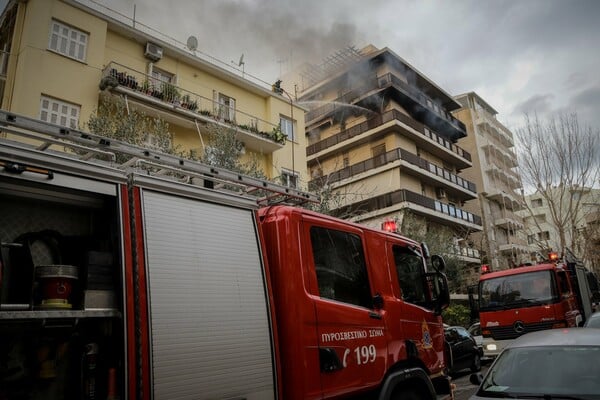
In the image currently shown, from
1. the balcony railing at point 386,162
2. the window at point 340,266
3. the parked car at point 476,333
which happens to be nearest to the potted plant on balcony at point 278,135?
the balcony railing at point 386,162

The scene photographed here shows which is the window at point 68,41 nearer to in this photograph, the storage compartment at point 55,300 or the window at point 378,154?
the storage compartment at point 55,300

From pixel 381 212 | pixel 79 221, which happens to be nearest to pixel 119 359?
pixel 79 221

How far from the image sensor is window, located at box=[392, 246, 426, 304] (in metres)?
4.46

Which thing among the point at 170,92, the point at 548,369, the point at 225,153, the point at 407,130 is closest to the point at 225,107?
the point at 170,92

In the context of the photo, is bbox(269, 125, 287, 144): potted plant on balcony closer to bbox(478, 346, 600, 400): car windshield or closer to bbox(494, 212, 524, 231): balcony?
bbox(478, 346, 600, 400): car windshield

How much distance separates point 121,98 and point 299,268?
12120mm

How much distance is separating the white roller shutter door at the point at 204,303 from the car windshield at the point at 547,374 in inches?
94.8

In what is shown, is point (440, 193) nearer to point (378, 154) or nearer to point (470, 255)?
point (470, 255)

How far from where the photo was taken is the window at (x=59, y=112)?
12.0 m

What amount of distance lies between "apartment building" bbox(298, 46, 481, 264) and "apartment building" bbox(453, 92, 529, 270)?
4.93 meters

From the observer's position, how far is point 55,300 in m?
2.27

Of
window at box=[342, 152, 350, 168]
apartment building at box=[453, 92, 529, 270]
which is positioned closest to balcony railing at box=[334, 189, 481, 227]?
window at box=[342, 152, 350, 168]

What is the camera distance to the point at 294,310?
10.5ft

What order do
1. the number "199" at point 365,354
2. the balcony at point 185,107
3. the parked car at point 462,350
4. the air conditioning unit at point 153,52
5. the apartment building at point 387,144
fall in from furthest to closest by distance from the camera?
the apartment building at point 387,144 < the air conditioning unit at point 153,52 < the balcony at point 185,107 < the parked car at point 462,350 < the number "199" at point 365,354
